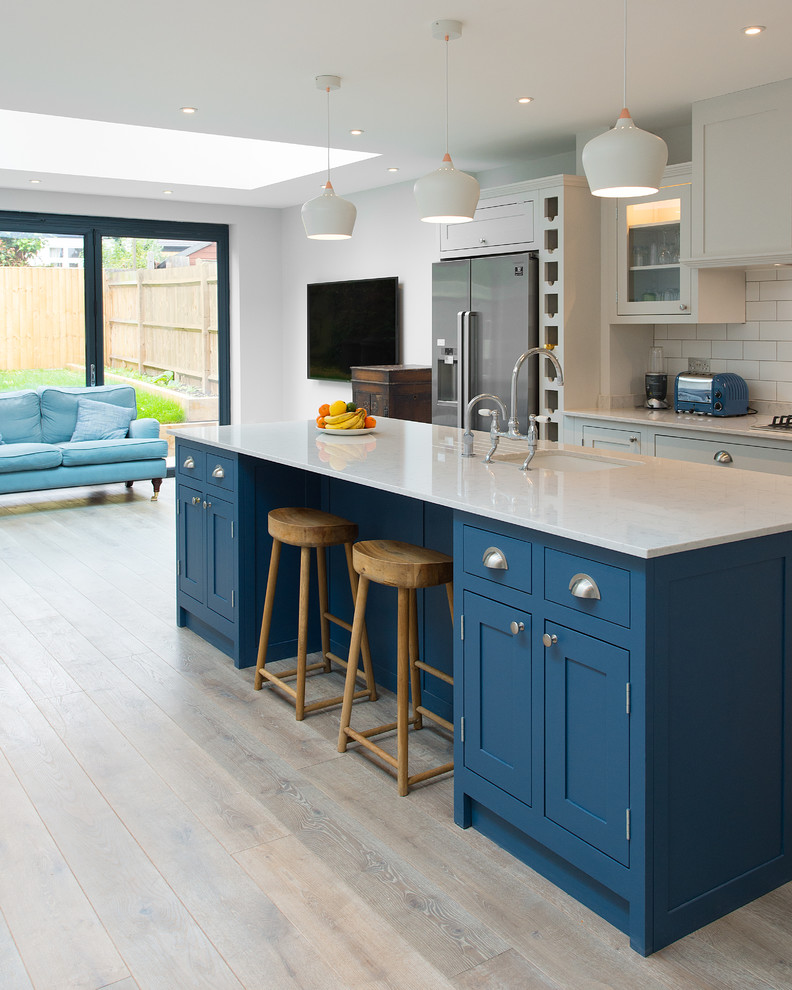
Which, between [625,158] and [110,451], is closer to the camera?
[625,158]

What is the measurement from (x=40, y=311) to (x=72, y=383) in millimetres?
687

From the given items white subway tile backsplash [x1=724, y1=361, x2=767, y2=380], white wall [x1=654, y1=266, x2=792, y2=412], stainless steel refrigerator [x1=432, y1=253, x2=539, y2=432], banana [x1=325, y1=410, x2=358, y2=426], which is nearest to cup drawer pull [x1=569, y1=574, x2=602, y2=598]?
banana [x1=325, y1=410, x2=358, y2=426]

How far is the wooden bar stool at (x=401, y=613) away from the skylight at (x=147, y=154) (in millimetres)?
4354

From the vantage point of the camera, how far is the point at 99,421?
25.7 ft

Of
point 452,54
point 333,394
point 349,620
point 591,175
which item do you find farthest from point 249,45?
point 333,394

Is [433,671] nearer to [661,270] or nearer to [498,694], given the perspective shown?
[498,694]

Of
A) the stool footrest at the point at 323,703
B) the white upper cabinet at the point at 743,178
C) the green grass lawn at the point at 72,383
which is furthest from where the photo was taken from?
the green grass lawn at the point at 72,383

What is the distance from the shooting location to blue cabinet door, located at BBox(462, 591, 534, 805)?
2.38 m

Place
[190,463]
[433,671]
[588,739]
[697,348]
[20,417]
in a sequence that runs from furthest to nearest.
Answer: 1. [20,417]
2. [697,348]
3. [190,463]
4. [433,671]
5. [588,739]

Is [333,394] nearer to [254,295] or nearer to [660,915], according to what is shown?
[254,295]

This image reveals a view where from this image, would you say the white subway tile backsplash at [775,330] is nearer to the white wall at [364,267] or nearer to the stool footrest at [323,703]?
the white wall at [364,267]

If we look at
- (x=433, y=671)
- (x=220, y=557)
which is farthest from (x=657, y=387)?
(x=433, y=671)

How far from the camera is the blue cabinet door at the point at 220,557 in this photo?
394 centimetres

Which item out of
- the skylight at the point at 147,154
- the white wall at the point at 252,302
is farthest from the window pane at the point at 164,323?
the skylight at the point at 147,154
